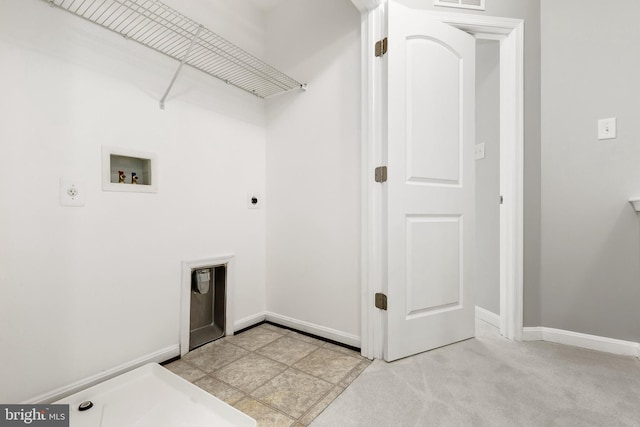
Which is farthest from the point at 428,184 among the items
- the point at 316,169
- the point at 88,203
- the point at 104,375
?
the point at 104,375

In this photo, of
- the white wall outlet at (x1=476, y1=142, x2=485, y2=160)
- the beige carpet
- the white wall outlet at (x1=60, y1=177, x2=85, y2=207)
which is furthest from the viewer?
the white wall outlet at (x1=476, y1=142, x2=485, y2=160)

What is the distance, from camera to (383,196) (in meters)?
1.62

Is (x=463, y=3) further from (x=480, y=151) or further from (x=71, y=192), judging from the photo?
(x=71, y=192)

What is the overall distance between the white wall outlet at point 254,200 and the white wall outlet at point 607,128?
2.20m

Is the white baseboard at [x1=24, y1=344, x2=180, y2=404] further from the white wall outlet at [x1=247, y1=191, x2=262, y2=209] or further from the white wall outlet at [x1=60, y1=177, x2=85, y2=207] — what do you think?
the white wall outlet at [x1=247, y1=191, x2=262, y2=209]

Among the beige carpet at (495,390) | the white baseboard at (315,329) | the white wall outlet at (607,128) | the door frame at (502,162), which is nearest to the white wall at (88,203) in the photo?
the white baseboard at (315,329)

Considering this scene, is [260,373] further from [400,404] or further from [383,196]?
[383,196]

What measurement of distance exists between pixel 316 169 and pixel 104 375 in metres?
1.60

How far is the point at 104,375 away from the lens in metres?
1.35

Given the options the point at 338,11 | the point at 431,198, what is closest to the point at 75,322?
the point at 431,198

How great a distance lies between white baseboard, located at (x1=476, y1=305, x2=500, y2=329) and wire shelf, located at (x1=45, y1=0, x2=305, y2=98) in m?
2.20

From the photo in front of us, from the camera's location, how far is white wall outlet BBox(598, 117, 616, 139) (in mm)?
1606

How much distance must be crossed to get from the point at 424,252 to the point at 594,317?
108 centimetres

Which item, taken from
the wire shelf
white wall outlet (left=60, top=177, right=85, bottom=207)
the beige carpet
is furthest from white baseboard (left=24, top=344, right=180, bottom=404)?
the wire shelf
